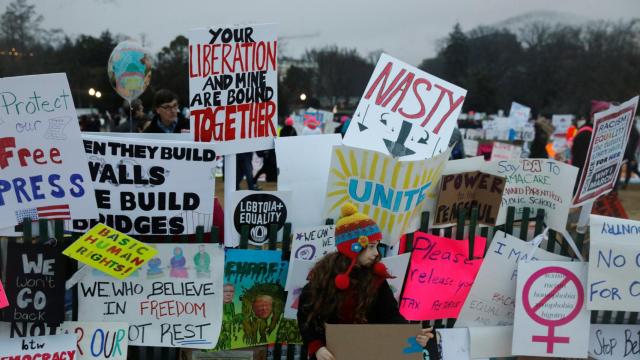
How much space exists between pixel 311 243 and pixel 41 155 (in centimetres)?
172

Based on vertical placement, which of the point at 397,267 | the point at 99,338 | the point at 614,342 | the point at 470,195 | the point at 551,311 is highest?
the point at 470,195

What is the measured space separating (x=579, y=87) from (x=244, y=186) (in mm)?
46290

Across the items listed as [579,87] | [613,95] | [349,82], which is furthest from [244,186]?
[349,82]

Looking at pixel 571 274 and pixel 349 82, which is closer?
pixel 571 274

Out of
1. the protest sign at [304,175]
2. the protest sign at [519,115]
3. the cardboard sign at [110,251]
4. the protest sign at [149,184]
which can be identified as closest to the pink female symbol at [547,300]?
the protest sign at [304,175]

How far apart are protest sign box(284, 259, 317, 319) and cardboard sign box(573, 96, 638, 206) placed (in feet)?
7.56

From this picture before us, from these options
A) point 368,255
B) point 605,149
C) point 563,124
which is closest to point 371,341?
point 368,255

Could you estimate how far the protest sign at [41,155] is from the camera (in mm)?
3678

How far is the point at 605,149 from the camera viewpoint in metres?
4.89

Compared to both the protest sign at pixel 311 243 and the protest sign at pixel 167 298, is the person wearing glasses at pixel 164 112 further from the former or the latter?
the protest sign at pixel 311 243

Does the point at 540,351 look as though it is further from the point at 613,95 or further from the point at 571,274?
the point at 613,95

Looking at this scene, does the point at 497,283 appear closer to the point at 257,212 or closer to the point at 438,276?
the point at 438,276

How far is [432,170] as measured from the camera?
4.18 metres

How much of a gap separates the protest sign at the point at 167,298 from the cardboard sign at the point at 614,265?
2.48m
